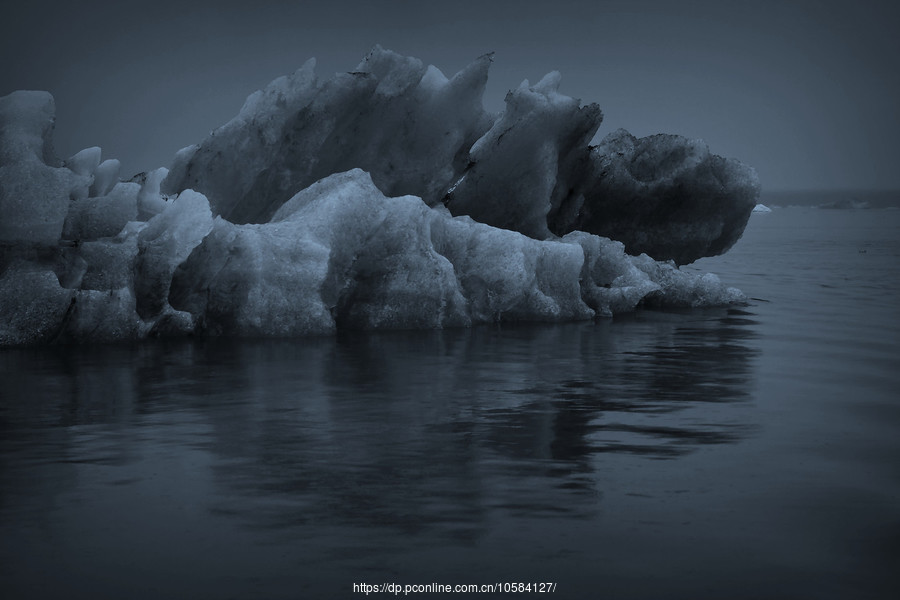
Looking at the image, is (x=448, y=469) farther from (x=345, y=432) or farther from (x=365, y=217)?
(x=365, y=217)

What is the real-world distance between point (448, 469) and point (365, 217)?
7.37 meters

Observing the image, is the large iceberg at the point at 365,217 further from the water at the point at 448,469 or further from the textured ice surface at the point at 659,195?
the water at the point at 448,469

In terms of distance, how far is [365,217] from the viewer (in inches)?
545

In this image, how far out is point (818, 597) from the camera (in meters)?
4.84

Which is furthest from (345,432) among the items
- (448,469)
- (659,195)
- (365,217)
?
(659,195)

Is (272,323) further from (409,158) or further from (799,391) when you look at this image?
(799,391)

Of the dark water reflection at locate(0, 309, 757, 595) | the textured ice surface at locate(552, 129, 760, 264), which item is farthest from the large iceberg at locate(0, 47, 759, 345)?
the dark water reflection at locate(0, 309, 757, 595)

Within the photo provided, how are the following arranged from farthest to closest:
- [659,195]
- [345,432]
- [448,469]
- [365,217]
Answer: [659,195] → [365,217] → [345,432] → [448,469]

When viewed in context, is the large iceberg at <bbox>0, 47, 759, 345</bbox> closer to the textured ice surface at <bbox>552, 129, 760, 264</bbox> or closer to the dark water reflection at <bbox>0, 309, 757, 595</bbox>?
the textured ice surface at <bbox>552, 129, 760, 264</bbox>

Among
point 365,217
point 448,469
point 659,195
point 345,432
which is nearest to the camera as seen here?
point 448,469

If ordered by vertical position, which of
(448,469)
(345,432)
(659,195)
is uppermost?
(659,195)

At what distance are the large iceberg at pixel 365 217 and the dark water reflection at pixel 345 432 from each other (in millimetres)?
783

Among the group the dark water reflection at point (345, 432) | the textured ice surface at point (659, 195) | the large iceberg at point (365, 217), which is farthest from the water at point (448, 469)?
the textured ice surface at point (659, 195)

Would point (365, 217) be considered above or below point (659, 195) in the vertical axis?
below
